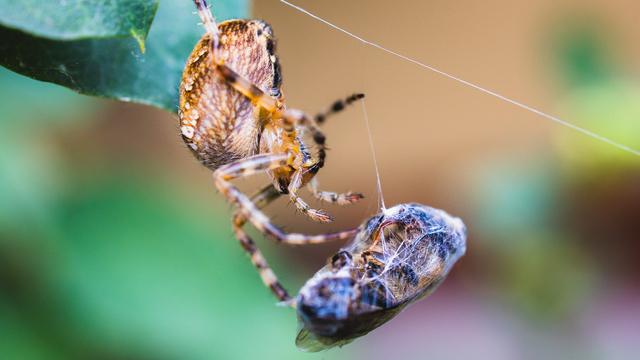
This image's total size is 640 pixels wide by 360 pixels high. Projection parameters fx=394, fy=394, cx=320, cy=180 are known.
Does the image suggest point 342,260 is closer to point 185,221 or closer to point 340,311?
point 340,311

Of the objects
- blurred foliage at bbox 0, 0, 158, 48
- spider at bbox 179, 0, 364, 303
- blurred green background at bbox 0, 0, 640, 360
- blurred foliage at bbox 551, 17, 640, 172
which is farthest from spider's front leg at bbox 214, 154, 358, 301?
blurred foliage at bbox 551, 17, 640, 172

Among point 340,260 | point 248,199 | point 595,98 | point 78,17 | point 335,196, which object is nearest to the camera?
point 78,17

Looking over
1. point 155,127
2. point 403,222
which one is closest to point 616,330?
point 403,222

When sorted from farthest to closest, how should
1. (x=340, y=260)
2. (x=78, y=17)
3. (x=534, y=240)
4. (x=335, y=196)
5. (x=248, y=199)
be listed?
(x=534, y=240), (x=335, y=196), (x=248, y=199), (x=340, y=260), (x=78, y=17)

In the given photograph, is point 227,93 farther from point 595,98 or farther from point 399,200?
point 399,200

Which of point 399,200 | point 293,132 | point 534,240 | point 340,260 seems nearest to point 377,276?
point 340,260

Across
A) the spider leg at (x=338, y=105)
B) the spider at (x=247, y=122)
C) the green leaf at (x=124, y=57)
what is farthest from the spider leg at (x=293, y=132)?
the green leaf at (x=124, y=57)
